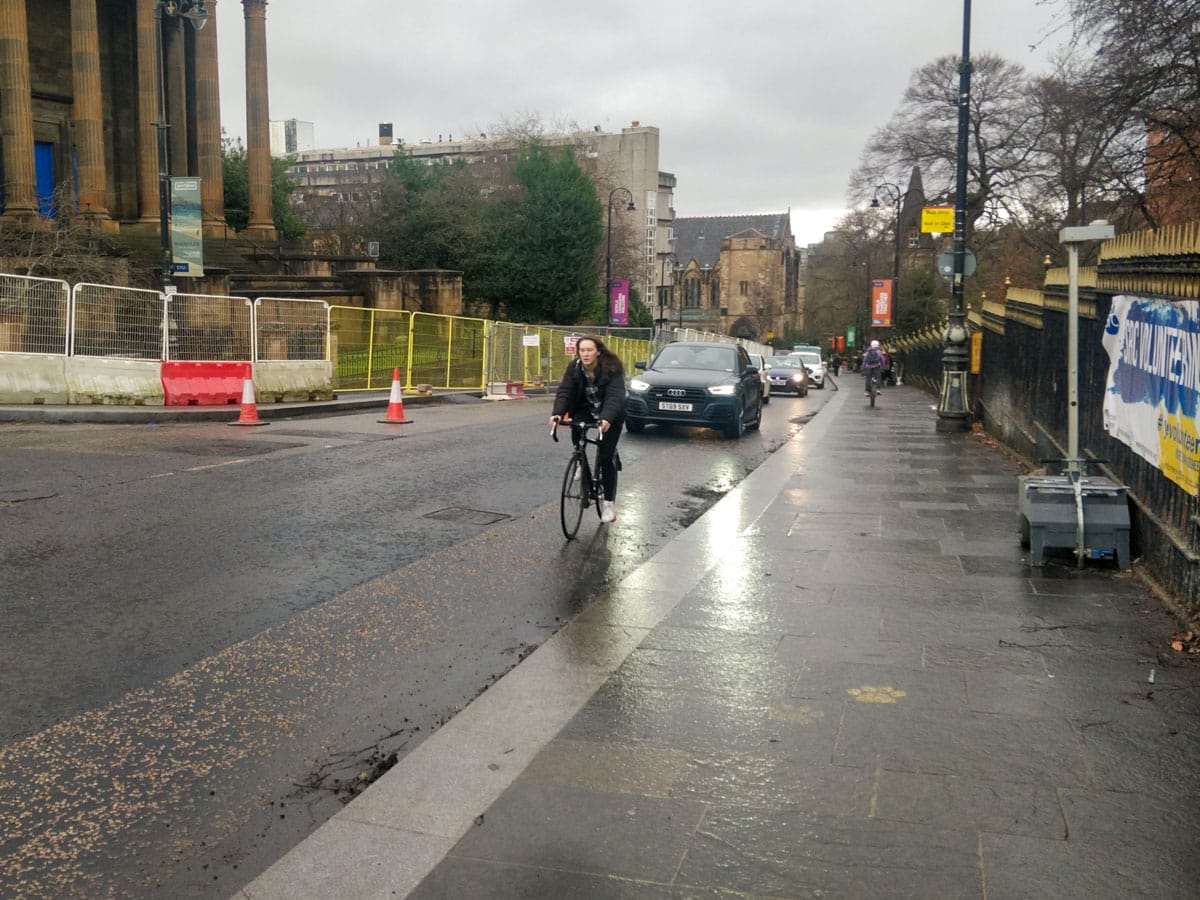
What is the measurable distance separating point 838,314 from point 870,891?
97.0 metres

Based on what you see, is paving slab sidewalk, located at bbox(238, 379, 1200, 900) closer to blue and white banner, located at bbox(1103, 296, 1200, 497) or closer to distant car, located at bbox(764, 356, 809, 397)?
blue and white banner, located at bbox(1103, 296, 1200, 497)

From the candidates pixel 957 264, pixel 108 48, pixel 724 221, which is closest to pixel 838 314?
pixel 724 221

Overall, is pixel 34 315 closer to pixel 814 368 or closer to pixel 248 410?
pixel 248 410

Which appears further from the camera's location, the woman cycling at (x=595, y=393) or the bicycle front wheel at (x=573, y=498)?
the woman cycling at (x=595, y=393)

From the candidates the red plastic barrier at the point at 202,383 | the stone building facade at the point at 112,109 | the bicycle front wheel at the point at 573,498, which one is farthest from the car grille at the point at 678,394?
the stone building facade at the point at 112,109

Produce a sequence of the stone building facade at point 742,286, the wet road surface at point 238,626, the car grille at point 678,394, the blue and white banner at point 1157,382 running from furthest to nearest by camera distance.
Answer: the stone building facade at point 742,286 < the car grille at point 678,394 < the blue and white banner at point 1157,382 < the wet road surface at point 238,626

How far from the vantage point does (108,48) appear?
36.5m

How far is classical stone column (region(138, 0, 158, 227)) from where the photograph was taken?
3297 centimetres

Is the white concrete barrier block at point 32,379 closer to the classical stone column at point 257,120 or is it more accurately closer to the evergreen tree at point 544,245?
the classical stone column at point 257,120

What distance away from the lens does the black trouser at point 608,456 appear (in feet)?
29.7

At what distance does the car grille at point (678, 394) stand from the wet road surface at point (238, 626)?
490 centimetres

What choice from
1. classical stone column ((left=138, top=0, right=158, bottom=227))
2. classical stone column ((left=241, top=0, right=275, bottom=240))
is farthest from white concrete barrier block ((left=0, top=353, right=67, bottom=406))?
classical stone column ((left=241, top=0, right=275, bottom=240))

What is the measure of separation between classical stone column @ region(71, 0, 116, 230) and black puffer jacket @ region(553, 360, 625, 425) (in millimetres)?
26156

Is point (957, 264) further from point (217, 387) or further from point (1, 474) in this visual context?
point (1, 474)
